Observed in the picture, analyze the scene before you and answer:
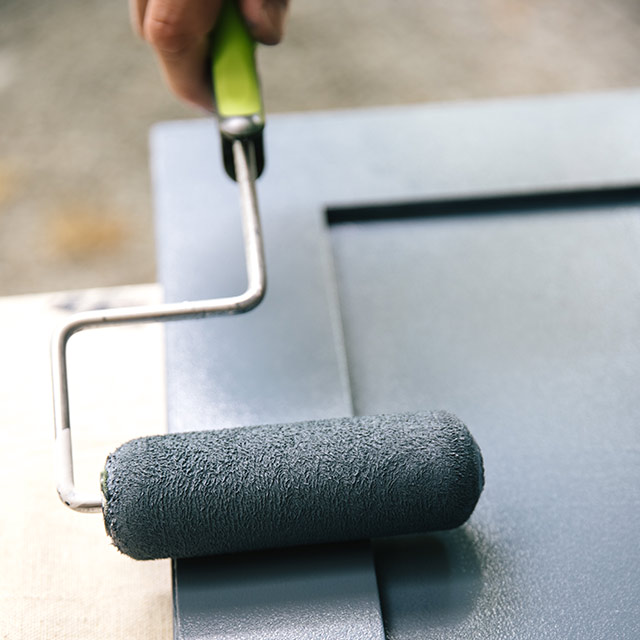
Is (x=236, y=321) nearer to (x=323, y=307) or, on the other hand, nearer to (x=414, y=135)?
(x=323, y=307)

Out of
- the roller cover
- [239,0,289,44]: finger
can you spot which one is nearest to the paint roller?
the roller cover

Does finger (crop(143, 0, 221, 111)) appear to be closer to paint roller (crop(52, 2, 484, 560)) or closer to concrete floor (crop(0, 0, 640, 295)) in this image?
paint roller (crop(52, 2, 484, 560))

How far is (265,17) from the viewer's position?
662mm

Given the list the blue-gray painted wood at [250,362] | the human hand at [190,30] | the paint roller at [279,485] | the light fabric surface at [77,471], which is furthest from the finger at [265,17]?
the paint roller at [279,485]

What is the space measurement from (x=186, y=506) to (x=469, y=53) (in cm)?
153

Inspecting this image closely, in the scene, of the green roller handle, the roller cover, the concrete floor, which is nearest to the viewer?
the roller cover

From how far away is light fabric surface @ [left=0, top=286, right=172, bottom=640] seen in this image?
509 mm

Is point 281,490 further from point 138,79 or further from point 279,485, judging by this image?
point 138,79

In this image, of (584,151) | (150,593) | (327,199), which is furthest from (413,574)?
(584,151)

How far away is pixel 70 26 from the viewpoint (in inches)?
71.6

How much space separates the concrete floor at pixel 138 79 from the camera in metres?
1.42

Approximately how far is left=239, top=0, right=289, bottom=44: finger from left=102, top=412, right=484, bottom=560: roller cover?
0.37 meters

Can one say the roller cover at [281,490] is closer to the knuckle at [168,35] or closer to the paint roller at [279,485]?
the paint roller at [279,485]

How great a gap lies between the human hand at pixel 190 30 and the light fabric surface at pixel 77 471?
19cm
